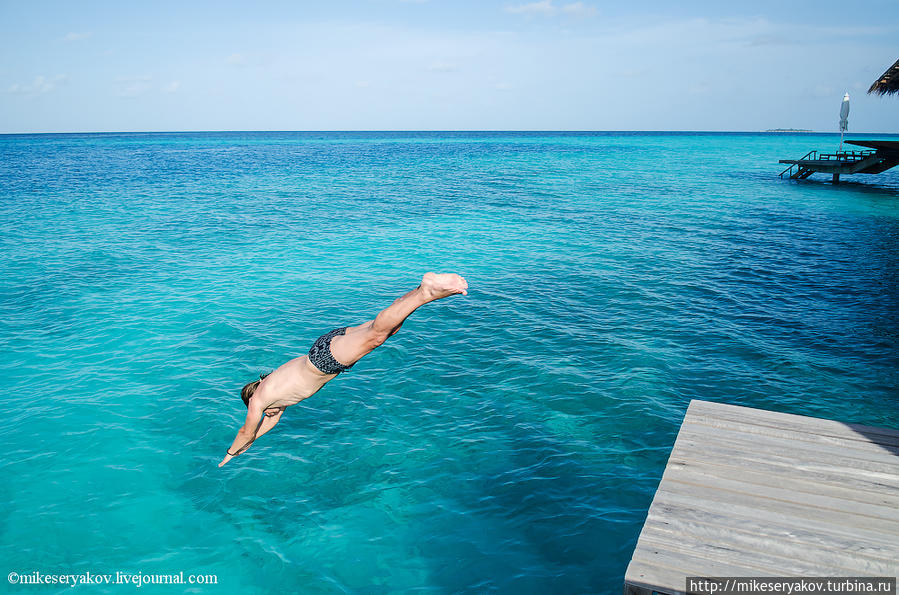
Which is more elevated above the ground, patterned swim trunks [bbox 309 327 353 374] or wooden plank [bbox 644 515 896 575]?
patterned swim trunks [bbox 309 327 353 374]

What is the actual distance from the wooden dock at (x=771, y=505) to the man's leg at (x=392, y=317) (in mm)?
2551

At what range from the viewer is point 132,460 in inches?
368

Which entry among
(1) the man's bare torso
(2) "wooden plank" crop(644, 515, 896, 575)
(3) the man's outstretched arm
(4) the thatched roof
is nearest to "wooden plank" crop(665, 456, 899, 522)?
(2) "wooden plank" crop(644, 515, 896, 575)

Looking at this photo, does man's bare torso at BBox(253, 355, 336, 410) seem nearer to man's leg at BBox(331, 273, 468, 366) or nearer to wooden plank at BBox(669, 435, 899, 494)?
man's leg at BBox(331, 273, 468, 366)

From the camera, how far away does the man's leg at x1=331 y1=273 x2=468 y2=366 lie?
4723mm

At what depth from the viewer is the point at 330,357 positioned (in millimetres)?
5625

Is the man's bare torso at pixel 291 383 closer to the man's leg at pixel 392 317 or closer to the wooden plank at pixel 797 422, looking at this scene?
the man's leg at pixel 392 317

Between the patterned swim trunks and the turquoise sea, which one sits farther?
the turquoise sea

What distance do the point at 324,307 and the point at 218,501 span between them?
27.4ft

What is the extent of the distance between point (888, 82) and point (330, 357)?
27925 mm

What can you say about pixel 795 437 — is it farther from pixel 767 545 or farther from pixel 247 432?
pixel 247 432

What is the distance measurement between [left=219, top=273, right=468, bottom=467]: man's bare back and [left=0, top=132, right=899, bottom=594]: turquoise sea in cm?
238

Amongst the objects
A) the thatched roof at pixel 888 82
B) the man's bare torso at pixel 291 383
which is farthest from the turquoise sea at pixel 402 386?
the thatched roof at pixel 888 82

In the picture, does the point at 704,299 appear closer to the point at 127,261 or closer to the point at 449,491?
the point at 449,491
